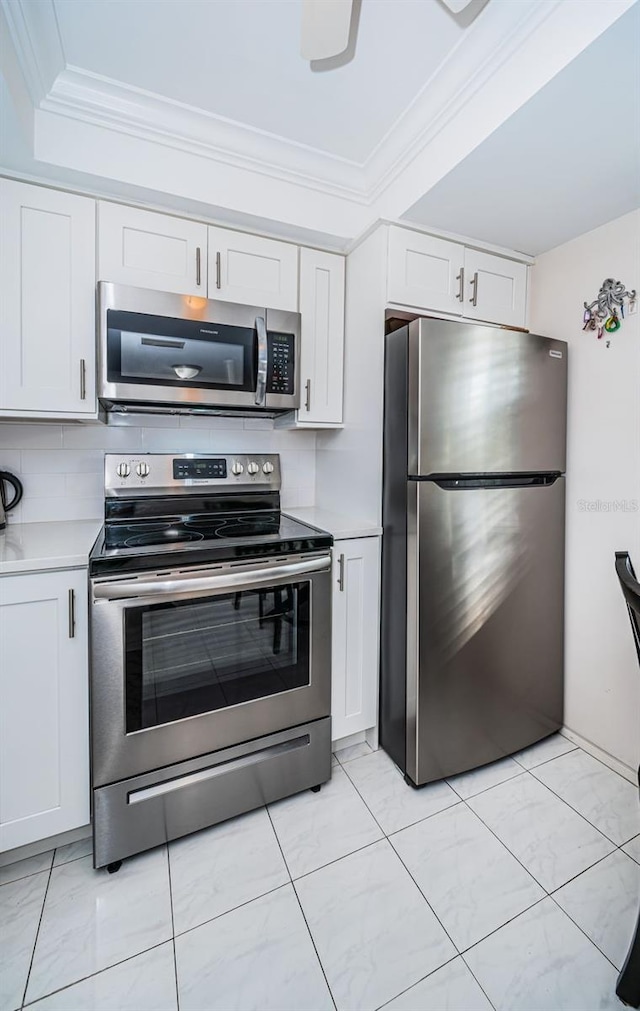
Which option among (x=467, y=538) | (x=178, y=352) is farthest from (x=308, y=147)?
(x=467, y=538)

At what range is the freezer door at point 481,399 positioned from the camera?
161cm

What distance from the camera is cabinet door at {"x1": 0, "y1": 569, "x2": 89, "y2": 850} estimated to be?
1330mm

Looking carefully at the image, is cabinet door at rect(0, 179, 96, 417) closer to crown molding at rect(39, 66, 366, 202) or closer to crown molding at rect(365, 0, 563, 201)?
crown molding at rect(39, 66, 366, 202)

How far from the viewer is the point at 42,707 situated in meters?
1.37

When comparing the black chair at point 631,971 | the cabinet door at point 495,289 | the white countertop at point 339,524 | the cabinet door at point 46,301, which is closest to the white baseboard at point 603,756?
the black chair at point 631,971

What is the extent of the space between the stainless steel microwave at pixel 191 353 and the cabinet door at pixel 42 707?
73cm

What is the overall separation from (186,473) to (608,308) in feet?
6.16

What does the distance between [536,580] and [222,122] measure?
84.0 inches

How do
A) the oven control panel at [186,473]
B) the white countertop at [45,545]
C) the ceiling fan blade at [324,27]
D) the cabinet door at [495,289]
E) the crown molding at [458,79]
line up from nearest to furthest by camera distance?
the ceiling fan blade at [324,27] < the crown molding at [458,79] < the white countertop at [45,545] < the oven control panel at [186,473] < the cabinet door at [495,289]

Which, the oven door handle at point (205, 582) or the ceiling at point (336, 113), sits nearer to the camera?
the ceiling at point (336, 113)

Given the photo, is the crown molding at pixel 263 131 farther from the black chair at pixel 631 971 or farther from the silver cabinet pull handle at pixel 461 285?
the black chair at pixel 631 971

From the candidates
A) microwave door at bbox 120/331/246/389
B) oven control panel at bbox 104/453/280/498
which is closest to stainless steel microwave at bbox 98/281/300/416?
microwave door at bbox 120/331/246/389

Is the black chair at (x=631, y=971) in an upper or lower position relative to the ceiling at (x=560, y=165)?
lower

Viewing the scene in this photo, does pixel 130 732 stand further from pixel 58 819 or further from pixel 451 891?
pixel 451 891
